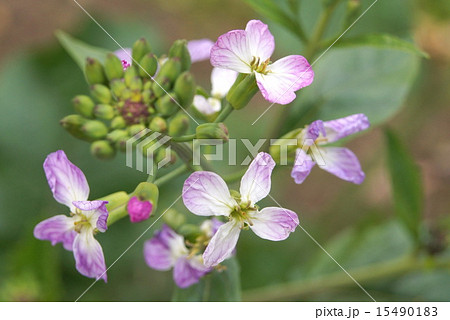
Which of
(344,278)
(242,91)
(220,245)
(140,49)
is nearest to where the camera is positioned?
(220,245)

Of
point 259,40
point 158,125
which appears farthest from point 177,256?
point 259,40

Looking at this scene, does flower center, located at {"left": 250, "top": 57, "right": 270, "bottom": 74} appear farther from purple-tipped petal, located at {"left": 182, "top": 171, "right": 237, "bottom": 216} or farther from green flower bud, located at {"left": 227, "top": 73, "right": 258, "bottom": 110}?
purple-tipped petal, located at {"left": 182, "top": 171, "right": 237, "bottom": 216}

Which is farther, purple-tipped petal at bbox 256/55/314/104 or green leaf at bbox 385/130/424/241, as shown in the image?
green leaf at bbox 385/130/424/241

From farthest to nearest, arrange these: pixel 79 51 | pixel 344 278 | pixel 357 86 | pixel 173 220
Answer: pixel 344 278 < pixel 357 86 < pixel 79 51 < pixel 173 220

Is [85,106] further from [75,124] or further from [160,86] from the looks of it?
[160,86]

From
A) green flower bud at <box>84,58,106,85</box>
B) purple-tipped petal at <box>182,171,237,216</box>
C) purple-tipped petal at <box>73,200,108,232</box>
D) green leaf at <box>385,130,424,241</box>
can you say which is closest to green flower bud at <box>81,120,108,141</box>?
green flower bud at <box>84,58,106,85</box>
